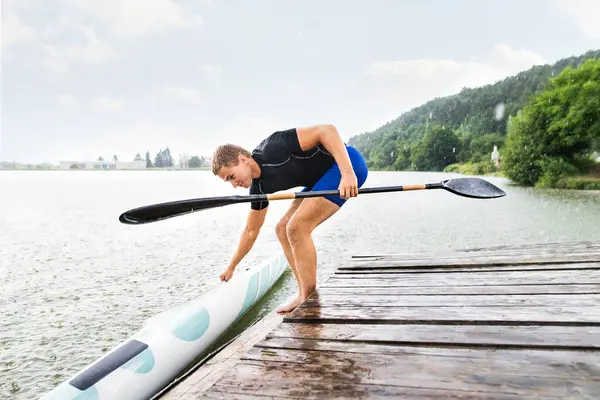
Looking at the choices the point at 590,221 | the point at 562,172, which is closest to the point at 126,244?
the point at 590,221

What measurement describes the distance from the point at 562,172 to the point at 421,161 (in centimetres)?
6798

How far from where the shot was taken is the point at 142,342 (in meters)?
3.70

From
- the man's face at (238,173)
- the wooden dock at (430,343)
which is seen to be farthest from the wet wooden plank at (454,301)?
the man's face at (238,173)

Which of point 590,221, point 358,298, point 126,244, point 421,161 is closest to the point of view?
point 358,298

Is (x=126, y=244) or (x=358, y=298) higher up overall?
(x=358, y=298)

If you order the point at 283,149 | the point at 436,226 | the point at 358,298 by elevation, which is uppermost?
the point at 283,149

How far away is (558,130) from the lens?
37.6m

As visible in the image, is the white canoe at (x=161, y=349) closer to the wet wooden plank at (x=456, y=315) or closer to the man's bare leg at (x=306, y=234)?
the man's bare leg at (x=306, y=234)

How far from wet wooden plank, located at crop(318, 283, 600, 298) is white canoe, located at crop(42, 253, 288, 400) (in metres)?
1.65

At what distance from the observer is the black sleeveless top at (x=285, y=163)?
337cm

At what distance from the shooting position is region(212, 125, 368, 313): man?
3238 millimetres

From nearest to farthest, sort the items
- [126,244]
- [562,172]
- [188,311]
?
[188,311]
[126,244]
[562,172]

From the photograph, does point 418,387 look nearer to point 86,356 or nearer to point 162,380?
point 162,380

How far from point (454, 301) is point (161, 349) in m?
2.67
